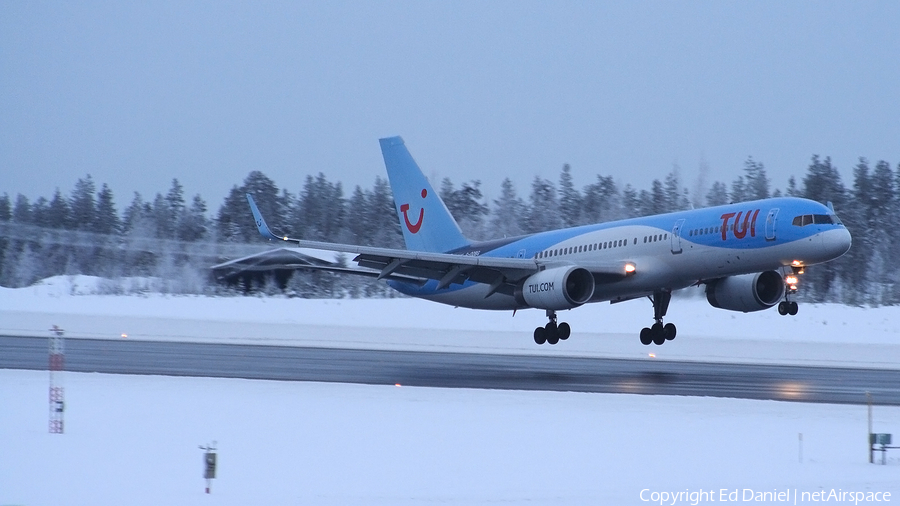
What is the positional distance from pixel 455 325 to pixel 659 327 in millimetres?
17341

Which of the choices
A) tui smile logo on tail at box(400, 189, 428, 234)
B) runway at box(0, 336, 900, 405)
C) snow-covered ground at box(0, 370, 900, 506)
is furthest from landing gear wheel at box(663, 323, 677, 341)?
snow-covered ground at box(0, 370, 900, 506)

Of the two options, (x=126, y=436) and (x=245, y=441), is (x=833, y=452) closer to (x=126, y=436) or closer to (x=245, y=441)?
(x=245, y=441)

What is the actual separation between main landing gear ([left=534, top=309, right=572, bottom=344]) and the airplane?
0.04 m

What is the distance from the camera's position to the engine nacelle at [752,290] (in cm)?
3356

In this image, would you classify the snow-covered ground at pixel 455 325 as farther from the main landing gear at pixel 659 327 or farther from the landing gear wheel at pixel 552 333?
the landing gear wheel at pixel 552 333

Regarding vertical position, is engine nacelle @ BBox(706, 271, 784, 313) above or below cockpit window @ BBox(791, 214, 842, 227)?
below

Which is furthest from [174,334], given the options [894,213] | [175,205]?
[175,205]

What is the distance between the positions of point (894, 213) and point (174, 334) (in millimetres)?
75002

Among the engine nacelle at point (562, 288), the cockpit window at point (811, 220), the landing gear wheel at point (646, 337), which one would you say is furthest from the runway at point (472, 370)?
the cockpit window at point (811, 220)

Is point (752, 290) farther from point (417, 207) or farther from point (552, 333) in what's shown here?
point (417, 207)

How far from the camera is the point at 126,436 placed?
55.5 ft

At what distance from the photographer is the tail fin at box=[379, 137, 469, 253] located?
41.9 m

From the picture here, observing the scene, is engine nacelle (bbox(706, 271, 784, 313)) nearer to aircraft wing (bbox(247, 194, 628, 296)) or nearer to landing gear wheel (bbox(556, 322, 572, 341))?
aircraft wing (bbox(247, 194, 628, 296))

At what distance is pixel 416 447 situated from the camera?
1627 centimetres
